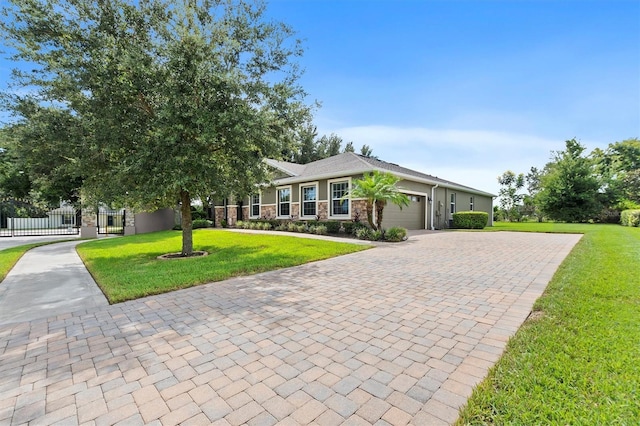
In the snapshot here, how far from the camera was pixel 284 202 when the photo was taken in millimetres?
18453

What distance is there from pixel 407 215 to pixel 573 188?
1836 centimetres

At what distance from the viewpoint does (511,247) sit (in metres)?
9.84

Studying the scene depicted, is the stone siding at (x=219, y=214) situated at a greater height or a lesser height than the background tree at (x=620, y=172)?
lesser

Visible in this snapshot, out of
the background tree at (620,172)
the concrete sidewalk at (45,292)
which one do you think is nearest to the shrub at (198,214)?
the concrete sidewalk at (45,292)

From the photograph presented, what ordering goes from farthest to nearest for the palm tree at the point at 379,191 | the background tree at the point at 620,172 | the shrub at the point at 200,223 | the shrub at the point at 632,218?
the background tree at the point at 620,172 → the shrub at the point at 200,223 → the shrub at the point at 632,218 → the palm tree at the point at 379,191

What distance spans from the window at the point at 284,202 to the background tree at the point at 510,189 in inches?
1215

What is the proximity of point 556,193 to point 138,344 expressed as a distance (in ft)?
104

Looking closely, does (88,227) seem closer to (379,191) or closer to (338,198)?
(338,198)

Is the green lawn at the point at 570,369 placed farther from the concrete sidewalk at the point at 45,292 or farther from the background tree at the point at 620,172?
the background tree at the point at 620,172

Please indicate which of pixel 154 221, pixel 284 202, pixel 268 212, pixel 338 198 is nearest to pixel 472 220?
pixel 338 198

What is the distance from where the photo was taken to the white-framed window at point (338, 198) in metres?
15.2

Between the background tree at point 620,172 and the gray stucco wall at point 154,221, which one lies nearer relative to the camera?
the gray stucco wall at point 154,221

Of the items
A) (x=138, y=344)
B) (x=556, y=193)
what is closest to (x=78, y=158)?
(x=138, y=344)

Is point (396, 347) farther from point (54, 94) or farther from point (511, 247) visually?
point (54, 94)
